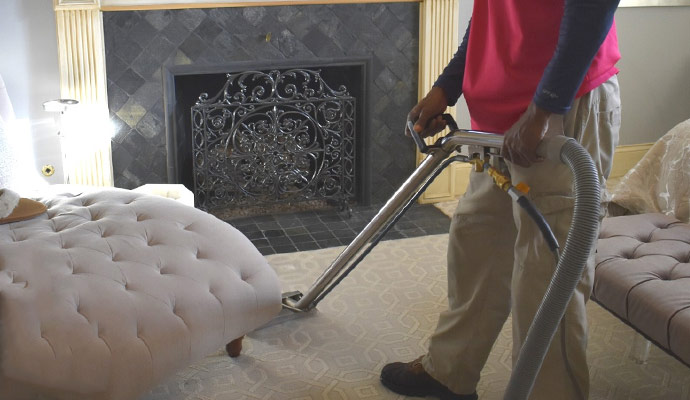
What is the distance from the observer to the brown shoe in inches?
91.5

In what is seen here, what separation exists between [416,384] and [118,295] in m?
0.81

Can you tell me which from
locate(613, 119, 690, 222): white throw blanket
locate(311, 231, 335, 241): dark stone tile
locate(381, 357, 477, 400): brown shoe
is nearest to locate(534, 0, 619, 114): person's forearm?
locate(381, 357, 477, 400): brown shoe

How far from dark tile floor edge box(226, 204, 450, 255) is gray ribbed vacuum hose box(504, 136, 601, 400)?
2.23 m

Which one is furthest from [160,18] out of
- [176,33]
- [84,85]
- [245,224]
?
[245,224]

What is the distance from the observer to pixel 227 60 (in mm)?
3756

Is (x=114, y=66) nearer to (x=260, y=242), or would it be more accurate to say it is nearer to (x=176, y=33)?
(x=176, y=33)

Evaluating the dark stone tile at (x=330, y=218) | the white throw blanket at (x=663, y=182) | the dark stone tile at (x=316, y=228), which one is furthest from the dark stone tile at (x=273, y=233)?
the white throw blanket at (x=663, y=182)

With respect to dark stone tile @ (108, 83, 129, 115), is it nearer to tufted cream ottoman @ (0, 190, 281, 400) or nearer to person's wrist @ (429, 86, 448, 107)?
tufted cream ottoman @ (0, 190, 281, 400)

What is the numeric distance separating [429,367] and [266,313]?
45 cm

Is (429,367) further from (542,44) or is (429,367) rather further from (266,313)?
(542,44)

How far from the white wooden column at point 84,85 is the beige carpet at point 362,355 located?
1021mm

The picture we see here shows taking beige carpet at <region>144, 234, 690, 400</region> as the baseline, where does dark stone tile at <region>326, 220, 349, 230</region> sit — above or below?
above

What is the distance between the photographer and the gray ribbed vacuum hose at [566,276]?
1350mm

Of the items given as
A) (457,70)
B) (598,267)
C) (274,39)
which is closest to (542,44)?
(457,70)
